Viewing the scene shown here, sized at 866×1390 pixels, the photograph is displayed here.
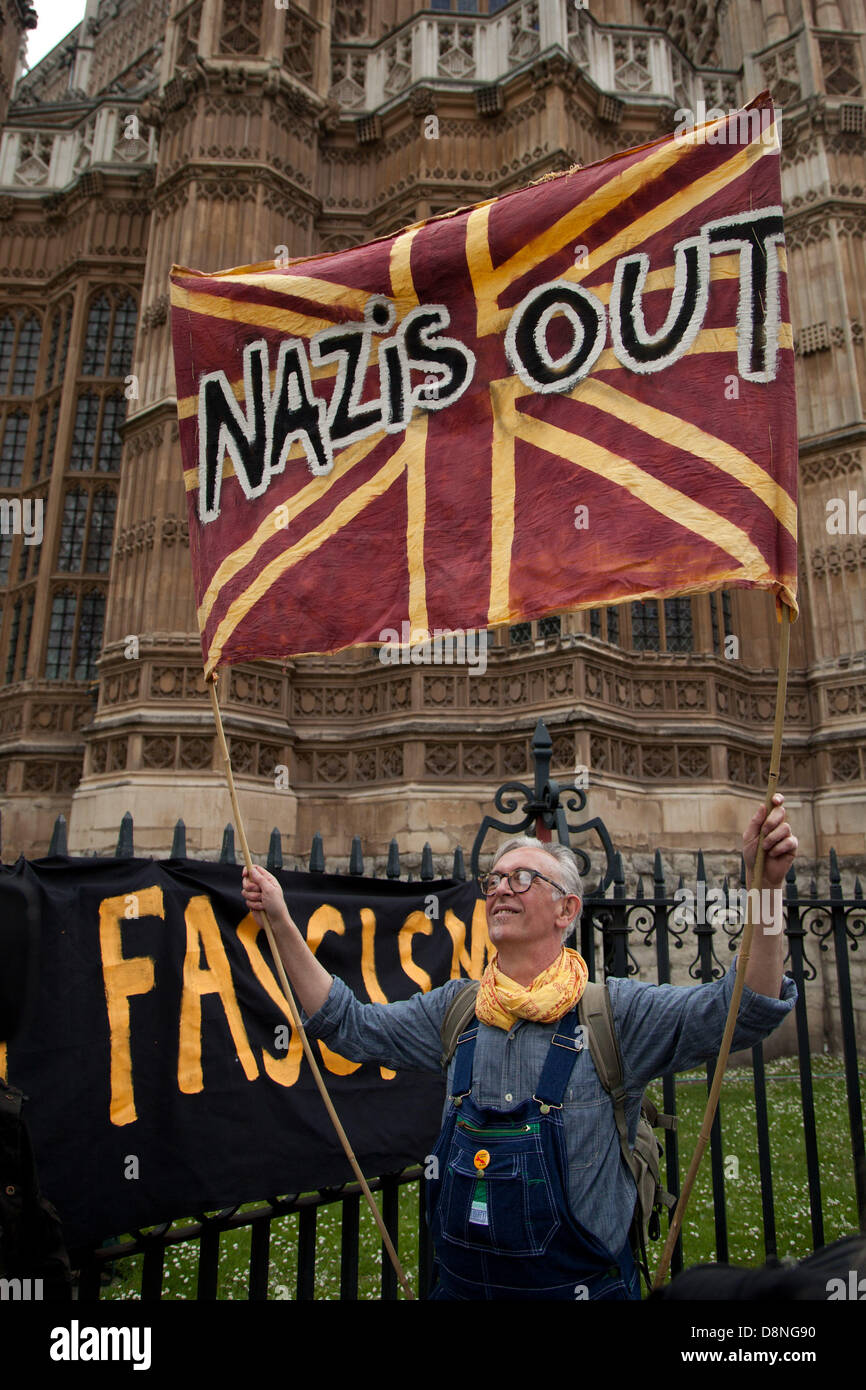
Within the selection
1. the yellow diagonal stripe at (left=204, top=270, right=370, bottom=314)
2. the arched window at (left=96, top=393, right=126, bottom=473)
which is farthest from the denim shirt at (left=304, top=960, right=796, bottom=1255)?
the arched window at (left=96, top=393, right=126, bottom=473)

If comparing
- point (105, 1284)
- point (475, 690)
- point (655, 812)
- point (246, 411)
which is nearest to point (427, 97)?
point (475, 690)

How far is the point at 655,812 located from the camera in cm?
1195

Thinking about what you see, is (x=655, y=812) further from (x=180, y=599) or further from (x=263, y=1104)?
(x=263, y=1104)

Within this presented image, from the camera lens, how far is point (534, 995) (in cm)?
215

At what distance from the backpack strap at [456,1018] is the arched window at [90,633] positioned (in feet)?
53.2

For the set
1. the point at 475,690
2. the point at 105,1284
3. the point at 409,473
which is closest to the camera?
the point at 409,473

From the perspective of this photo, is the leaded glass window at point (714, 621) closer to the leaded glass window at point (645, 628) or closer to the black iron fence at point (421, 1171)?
the leaded glass window at point (645, 628)

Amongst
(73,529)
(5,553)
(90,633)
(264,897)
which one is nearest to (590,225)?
(264,897)

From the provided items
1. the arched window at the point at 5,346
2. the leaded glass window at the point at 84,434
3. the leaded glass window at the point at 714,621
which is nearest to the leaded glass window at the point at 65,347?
the leaded glass window at the point at 84,434

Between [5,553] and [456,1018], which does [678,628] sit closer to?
[456,1018]

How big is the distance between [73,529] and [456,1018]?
18.0 metres

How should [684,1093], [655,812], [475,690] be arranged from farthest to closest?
[475,690], [655,812], [684,1093]

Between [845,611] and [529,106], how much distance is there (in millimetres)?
10094

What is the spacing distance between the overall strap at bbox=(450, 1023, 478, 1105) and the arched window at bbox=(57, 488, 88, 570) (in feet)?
57.9
